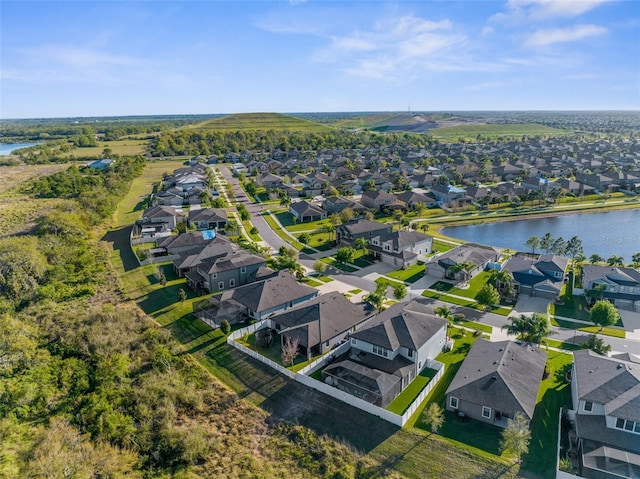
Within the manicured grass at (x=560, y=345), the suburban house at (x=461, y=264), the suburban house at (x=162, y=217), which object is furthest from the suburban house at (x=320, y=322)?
the suburban house at (x=162, y=217)

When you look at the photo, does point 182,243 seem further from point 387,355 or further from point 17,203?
point 17,203

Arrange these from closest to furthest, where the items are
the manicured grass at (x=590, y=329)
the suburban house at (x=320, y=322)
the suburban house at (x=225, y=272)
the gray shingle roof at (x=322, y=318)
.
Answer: the suburban house at (x=320, y=322) → the gray shingle roof at (x=322, y=318) → the manicured grass at (x=590, y=329) → the suburban house at (x=225, y=272)

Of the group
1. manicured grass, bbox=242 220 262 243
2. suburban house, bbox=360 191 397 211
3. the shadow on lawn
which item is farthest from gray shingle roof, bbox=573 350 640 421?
suburban house, bbox=360 191 397 211

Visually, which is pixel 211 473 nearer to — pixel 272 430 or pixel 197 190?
pixel 272 430

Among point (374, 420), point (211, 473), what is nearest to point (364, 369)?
point (374, 420)

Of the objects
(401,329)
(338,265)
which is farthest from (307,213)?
(401,329)

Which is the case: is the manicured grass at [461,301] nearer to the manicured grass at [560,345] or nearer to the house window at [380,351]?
the manicured grass at [560,345]

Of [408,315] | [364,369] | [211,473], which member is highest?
[408,315]
